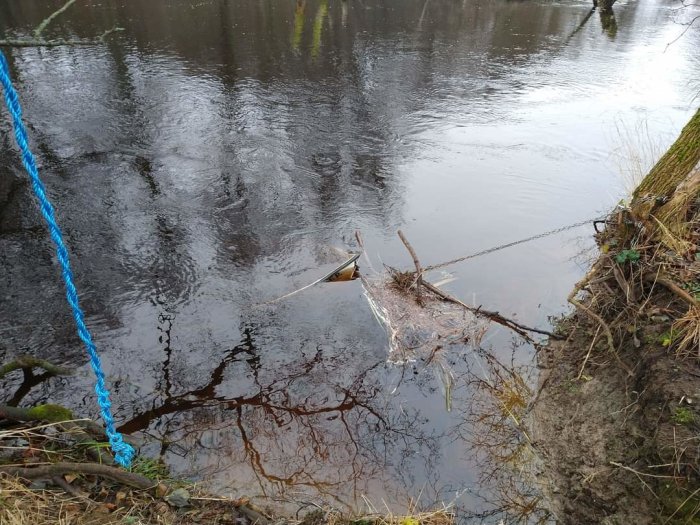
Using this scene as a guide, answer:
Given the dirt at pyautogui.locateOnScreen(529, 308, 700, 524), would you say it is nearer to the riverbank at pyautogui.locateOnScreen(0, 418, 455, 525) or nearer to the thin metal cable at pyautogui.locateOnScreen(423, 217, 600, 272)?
the riverbank at pyautogui.locateOnScreen(0, 418, 455, 525)

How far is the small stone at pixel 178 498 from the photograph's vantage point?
10.3 ft

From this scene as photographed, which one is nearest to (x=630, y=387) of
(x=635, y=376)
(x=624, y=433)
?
(x=635, y=376)

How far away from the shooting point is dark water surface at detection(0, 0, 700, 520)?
13.3 feet

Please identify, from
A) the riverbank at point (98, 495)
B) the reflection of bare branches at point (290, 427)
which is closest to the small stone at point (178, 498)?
the riverbank at point (98, 495)

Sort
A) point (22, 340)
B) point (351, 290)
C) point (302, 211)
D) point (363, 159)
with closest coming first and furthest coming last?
point (22, 340) < point (351, 290) < point (302, 211) < point (363, 159)

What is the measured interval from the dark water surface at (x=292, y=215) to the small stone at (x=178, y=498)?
1.34ft

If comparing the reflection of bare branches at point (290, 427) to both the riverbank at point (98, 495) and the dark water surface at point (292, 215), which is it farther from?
the riverbank at point (98, 495)

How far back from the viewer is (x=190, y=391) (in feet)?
14.0

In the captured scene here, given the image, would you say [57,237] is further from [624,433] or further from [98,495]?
[624,433]

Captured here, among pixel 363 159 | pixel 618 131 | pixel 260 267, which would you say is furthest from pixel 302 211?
pixel 618 131

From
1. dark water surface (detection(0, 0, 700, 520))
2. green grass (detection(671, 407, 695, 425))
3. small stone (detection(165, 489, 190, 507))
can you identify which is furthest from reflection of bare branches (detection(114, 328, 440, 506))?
green grass (detection(671, 407, 695, 425))

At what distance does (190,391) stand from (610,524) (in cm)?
309

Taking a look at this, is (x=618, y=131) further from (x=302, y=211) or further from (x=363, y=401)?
(x=363, y=401)

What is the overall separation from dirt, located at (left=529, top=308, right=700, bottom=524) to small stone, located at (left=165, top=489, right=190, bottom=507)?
237 cm
